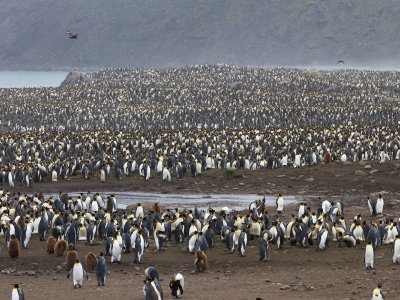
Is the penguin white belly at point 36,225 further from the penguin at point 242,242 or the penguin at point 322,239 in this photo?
the penguin at point 322,239

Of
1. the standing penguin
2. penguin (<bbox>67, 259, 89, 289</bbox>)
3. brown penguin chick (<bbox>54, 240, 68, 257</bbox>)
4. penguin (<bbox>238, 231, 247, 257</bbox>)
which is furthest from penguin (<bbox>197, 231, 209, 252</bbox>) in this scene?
the standing penguin

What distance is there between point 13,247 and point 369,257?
30.7 feet

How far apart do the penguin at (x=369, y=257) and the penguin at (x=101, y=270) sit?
6340 millimetres

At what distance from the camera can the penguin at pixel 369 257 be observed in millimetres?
19547

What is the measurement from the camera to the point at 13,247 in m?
21.7

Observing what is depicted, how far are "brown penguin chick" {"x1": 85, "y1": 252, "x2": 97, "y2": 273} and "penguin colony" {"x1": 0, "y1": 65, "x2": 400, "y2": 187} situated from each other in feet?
50.4

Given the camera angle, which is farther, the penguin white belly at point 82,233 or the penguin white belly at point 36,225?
the penguin white belly at point 36,225

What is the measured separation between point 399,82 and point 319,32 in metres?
109

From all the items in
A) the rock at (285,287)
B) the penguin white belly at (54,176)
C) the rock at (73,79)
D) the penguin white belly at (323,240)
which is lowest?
the rock at (285,287)

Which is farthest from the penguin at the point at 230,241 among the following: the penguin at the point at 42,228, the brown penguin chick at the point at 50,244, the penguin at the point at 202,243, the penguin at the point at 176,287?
the penguin at the point at 42,228

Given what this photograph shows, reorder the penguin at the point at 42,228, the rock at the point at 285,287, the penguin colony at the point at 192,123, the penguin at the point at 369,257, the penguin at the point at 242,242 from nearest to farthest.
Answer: the rock at the point at 285,287 → the penguin at the point at 369,257 → the penguin at the point at 242,242 → the penguin at the point at 42,228 → the penguin colony at the point at 192,123

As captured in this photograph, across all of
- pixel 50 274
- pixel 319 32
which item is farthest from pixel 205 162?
pixel 319 32

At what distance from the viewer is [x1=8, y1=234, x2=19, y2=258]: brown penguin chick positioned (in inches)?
853

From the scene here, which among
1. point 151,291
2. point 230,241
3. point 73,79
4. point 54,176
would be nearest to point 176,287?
point 151,291
